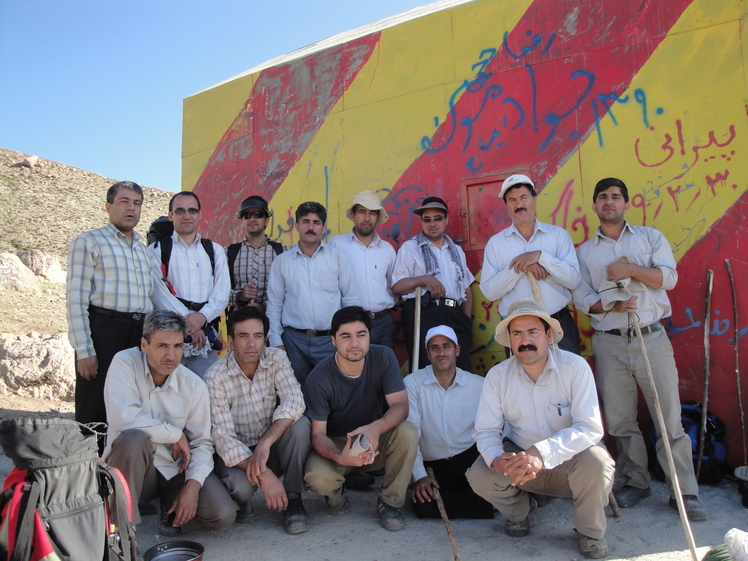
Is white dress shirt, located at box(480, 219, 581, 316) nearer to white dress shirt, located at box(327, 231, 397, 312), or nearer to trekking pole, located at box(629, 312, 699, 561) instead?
trekking pole, located at box(629, 312, 699, 561)

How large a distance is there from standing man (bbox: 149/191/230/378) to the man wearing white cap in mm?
2155

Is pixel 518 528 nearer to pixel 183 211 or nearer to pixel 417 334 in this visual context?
pixel 417 334

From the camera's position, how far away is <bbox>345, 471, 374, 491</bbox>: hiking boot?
4.32 m

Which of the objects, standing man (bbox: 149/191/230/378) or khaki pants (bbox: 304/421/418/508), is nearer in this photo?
khaki pants (bbox: 304/421/418/508)

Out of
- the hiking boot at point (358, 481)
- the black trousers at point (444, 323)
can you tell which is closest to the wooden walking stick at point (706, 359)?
the black trousers at point (444, 323)

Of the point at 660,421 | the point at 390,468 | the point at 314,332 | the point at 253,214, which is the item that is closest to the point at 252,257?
the point at 253,214

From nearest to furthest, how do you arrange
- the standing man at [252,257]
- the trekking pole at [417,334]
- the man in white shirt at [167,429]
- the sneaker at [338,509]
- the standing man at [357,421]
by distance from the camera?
the man in white shirt at [167,429] < the standing man at [357,421] < the sneaker at [338,509] < the trekking pole at [417,334] < the standing man at [252,257]

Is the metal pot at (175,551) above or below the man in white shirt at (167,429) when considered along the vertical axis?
below

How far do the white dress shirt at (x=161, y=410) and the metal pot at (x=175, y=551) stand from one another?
1.42 feet

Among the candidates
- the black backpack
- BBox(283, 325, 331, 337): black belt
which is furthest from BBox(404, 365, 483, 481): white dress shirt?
the black backpack

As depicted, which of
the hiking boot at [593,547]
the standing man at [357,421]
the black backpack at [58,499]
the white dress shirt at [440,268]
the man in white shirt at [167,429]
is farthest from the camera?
the white dress shirt at [440,268]

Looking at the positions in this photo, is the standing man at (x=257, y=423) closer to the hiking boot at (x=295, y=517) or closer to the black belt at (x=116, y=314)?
the hiking boot at (x=295, y=517)

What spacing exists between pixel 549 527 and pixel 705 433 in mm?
1478

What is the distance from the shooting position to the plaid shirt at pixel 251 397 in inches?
142
